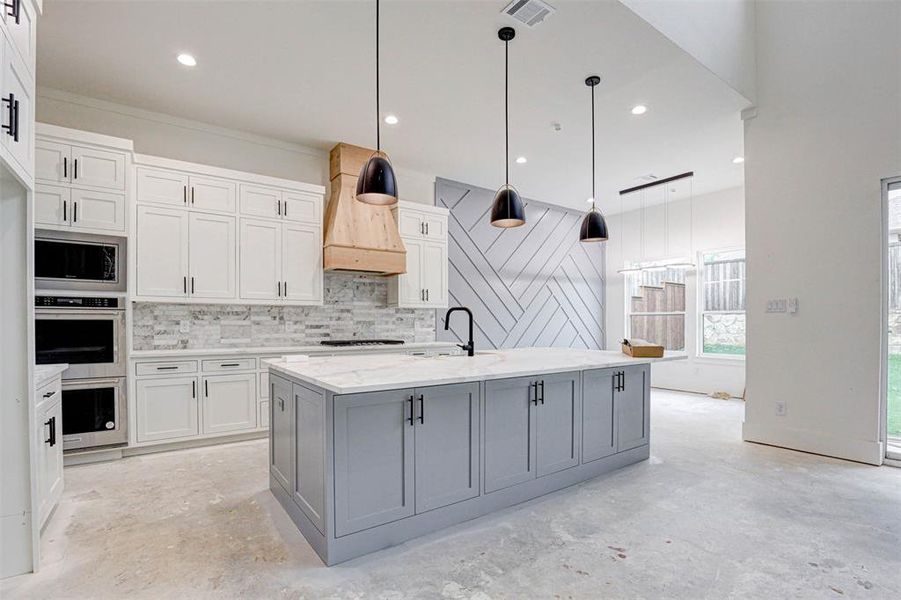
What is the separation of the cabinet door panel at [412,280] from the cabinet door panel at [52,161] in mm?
3099

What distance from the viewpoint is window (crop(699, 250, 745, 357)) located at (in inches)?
256

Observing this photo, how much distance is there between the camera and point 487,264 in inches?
256

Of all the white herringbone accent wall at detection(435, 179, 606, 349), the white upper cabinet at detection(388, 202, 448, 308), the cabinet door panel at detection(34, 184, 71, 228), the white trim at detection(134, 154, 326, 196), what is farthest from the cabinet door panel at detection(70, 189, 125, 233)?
the white herringbone accent wall at detection(435, 179, 606, 349)

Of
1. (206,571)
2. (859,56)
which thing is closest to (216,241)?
(206,571)

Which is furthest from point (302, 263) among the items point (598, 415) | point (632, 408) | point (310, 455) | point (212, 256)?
point (632, 408)

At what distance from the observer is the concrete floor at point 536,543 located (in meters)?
1.92

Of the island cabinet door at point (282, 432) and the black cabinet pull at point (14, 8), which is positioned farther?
the island cabinet door at point (282, 432)

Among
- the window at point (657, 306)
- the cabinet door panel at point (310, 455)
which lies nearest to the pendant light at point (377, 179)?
the cabinet door panel at point (310, 455)

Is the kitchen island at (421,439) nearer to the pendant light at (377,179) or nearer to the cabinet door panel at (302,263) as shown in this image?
the pendant light at (377,179)

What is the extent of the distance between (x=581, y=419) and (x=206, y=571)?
2336 mm

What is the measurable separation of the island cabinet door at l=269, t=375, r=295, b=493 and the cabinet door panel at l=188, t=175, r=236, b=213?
2.11 metres

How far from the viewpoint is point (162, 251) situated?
392 cm

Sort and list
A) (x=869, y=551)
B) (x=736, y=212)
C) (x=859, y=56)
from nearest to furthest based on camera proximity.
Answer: (x=869, y=551) → (x=859, y=56) → (x=736, y=212)

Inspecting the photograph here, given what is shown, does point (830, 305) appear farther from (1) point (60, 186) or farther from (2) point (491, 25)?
(1) point (60, 186)
